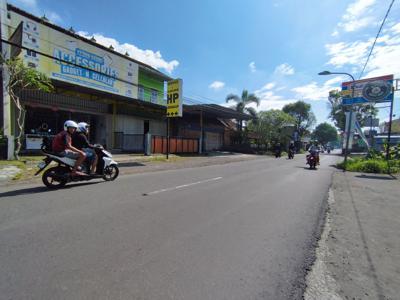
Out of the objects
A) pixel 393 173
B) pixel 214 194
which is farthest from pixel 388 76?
pixel 214 194

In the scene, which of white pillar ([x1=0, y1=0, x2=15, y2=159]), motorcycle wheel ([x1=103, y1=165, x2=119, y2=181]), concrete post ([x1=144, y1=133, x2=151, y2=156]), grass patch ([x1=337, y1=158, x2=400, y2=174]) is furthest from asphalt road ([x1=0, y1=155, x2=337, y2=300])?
concrete post ([x1=144, y1=133, x2=151, y2=156])

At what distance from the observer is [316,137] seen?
319ft

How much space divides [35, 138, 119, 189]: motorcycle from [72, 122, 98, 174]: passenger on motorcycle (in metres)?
0.15

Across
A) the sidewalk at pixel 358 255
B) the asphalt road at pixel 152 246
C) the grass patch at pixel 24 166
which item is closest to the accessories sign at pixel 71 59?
the grass patch at pixel 24 166

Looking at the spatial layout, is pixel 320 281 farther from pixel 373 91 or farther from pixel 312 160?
pixel 373 91

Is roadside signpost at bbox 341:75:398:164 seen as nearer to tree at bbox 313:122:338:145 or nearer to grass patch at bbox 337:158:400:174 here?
grass patch at bbox 337:158:400:174

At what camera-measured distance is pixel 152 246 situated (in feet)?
11.2

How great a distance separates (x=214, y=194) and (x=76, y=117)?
49.5 feet

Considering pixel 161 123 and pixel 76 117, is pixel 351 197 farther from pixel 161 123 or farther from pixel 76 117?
pixel 161 123

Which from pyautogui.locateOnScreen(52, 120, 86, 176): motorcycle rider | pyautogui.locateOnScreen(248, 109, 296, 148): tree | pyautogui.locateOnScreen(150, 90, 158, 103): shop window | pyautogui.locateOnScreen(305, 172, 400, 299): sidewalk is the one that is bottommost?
pyautogui.locateOnScreen(305, 172, 400, 299): sidewalk

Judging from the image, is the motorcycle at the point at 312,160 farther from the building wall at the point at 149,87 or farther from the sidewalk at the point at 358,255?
the building wall at the point at 149,87

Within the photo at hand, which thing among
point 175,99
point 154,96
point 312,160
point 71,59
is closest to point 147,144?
point 175,99

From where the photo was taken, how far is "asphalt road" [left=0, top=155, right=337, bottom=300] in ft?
8.07

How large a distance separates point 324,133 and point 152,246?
344 feet
